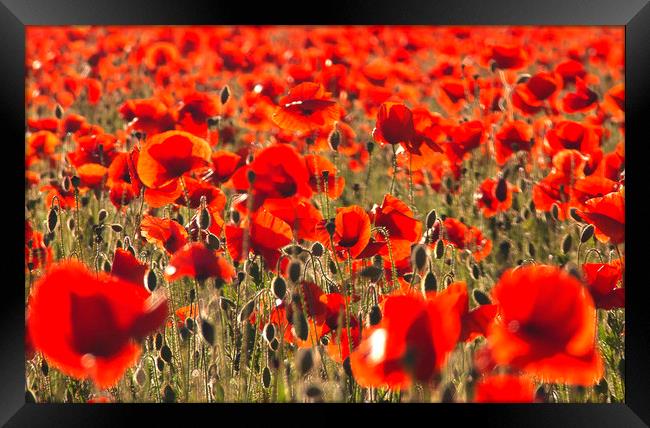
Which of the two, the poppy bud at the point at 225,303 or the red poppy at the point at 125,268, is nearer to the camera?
the red poppy at the point at 125,268

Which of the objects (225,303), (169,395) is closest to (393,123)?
(225,303)

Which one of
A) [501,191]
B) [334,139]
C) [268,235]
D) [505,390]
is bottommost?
[505,390]

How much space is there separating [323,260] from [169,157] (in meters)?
0.51

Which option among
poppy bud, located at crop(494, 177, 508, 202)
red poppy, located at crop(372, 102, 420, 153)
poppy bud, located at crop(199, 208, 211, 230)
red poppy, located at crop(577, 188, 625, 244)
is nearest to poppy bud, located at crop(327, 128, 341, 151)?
red poppy, located at crop(372, 102, 420, 153)

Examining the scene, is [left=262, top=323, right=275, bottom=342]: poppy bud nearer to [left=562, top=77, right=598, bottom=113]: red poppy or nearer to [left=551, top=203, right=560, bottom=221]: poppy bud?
[left=551, top=203, right=560, bottom=221]: poppy bud

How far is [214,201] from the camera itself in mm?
1747

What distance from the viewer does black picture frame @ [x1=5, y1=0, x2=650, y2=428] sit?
1576 millimetres

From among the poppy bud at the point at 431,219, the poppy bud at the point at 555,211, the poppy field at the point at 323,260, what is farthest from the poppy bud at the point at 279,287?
the poppy bud at the point at 555,211

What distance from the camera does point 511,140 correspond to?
7.70 ft

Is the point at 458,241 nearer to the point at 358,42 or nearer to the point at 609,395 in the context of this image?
the point at 609,395

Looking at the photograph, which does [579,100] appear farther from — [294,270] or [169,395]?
[169,395]
